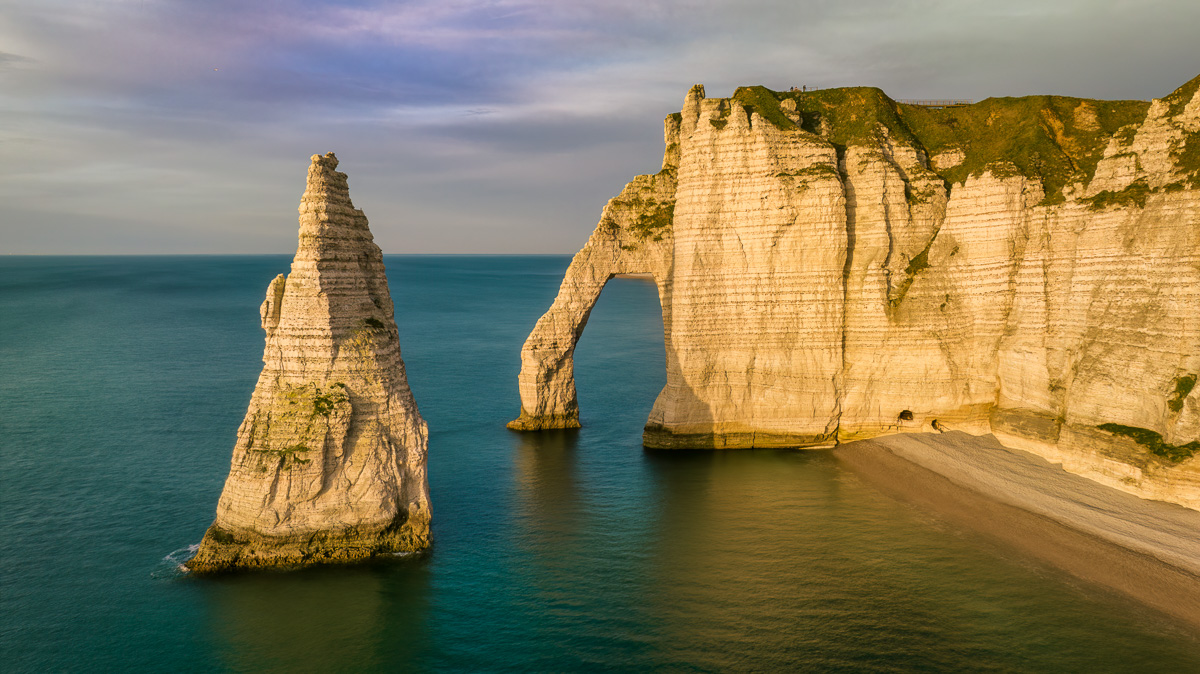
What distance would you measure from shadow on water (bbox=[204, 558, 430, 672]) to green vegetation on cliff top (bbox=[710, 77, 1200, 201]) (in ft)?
104

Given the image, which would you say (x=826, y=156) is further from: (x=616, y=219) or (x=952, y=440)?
(x=952, y=440)

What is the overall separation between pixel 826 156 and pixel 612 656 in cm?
3065

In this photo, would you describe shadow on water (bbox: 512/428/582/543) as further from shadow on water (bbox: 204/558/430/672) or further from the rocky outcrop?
shadow on water (bbox: 204/558/430/672)

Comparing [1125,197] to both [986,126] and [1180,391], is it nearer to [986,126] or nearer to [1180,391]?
[1180,391]

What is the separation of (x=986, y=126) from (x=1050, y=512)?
2416 centimetres

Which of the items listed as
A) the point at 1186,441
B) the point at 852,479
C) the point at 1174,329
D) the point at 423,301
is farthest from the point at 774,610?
the point at 423,301

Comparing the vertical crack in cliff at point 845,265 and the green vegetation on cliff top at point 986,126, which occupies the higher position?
the green vegetation on cliff top at point 986,126

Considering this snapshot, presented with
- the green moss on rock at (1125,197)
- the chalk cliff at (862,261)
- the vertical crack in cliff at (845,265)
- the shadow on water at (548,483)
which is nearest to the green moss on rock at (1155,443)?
the chalk cliff at (862,261)

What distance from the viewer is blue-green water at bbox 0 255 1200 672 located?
21.6 m

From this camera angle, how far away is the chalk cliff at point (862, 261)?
3741 cm

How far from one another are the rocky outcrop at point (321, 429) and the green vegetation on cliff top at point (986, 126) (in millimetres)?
25630

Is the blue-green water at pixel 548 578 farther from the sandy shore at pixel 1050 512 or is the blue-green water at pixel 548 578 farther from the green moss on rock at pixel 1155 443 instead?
the green moss on rock at pixel 1155 443

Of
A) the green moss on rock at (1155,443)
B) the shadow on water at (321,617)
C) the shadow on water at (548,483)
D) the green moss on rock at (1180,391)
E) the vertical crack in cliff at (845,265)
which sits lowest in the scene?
the shadow on water at (321,617)

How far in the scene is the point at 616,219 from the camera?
151 feet
